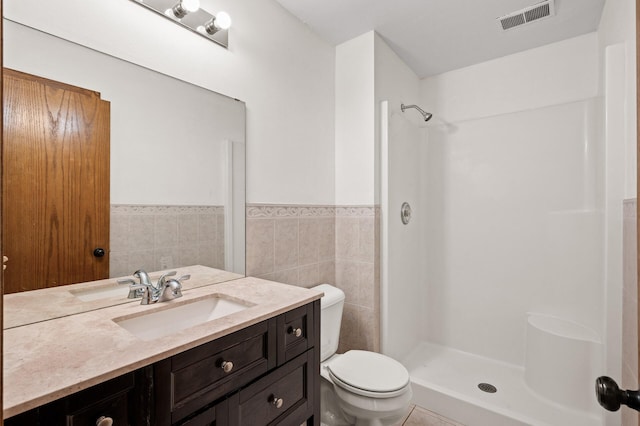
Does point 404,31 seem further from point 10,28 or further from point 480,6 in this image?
point 10,28

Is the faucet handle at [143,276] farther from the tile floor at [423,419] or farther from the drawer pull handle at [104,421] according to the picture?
the tile floor at [423,419]

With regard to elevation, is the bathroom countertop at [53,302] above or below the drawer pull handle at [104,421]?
above

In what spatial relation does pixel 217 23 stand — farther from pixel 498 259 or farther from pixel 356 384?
pixel 498 259

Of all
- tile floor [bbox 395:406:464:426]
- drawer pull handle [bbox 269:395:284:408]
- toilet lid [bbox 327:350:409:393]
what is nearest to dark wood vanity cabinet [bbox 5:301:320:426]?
drawer pull handle [bbox 269:395:284:408]

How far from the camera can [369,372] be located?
1610 mm

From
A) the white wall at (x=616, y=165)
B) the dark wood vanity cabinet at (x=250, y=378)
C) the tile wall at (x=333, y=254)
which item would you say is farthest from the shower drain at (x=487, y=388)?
the dark wood vanity cabinet at (x=250, y=378)

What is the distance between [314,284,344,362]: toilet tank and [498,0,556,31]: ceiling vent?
1.95 metres

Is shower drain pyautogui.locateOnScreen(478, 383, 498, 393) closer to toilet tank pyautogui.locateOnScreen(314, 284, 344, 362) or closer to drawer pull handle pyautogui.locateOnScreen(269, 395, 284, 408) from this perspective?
toilet tank pyautogui.locateOnScreen(314, 284, 344, 362)

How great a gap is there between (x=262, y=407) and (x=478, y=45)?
2548 mm

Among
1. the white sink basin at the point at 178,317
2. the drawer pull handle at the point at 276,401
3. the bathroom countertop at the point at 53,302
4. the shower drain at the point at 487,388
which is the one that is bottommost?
the shower drain at the point at 487,388

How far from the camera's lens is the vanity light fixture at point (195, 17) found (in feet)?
4.32

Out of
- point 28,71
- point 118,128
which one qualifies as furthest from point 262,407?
point 28,71

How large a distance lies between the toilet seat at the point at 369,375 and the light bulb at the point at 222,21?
5.64 feet

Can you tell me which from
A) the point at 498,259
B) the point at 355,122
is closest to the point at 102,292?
the point at 355,122
